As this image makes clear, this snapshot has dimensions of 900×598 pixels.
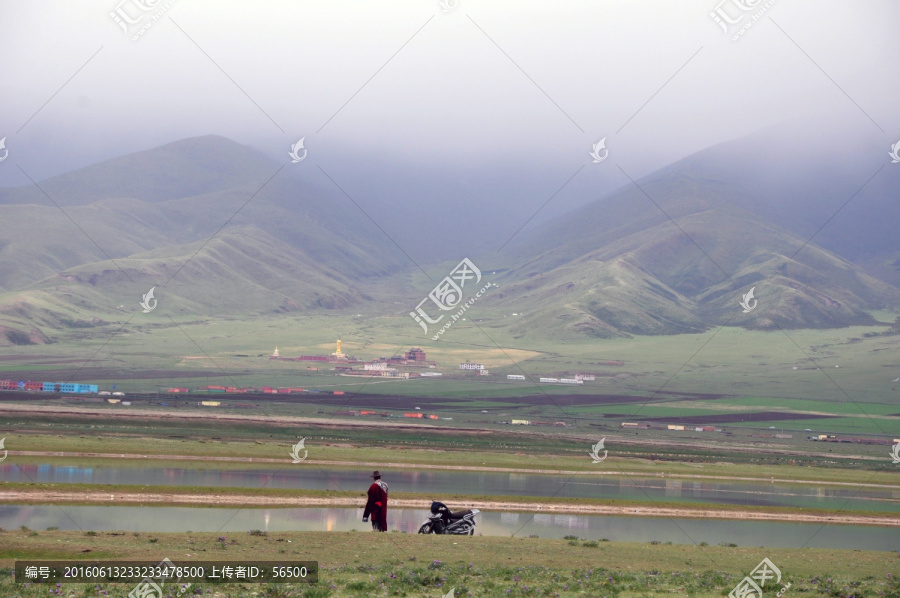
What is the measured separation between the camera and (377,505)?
28.2 metres

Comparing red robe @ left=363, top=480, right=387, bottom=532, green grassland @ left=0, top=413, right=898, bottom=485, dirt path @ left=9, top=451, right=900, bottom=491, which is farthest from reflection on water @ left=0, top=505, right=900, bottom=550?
dirt path @ left=9, top=451, right=900, bottom=491

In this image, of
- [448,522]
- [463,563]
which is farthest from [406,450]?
[463,563]

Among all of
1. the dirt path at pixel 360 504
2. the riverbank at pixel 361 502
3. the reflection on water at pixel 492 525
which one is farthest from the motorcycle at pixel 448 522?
the riverbank at pixel 361 502

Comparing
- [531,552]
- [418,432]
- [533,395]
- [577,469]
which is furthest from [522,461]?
[533,395]

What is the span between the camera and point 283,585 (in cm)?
1925

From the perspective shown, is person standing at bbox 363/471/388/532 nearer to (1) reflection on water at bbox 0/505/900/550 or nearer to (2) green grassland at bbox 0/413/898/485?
(1) reflection on water at bbox 0/505/900/550

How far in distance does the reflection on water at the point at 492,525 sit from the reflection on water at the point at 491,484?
606 cm

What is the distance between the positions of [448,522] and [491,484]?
69.1 ft

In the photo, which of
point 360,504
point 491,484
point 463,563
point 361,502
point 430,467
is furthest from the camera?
point 430,467

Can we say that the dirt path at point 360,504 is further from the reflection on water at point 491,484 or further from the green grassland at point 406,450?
the green grassland at point 406,450

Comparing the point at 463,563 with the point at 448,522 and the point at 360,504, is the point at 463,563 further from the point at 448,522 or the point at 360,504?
the point at 360,504

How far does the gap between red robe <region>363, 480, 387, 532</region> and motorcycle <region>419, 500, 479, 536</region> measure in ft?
6.67

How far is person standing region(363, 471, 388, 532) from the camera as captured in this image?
2800 centimetres

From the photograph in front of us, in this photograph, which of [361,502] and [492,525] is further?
[361,502]
